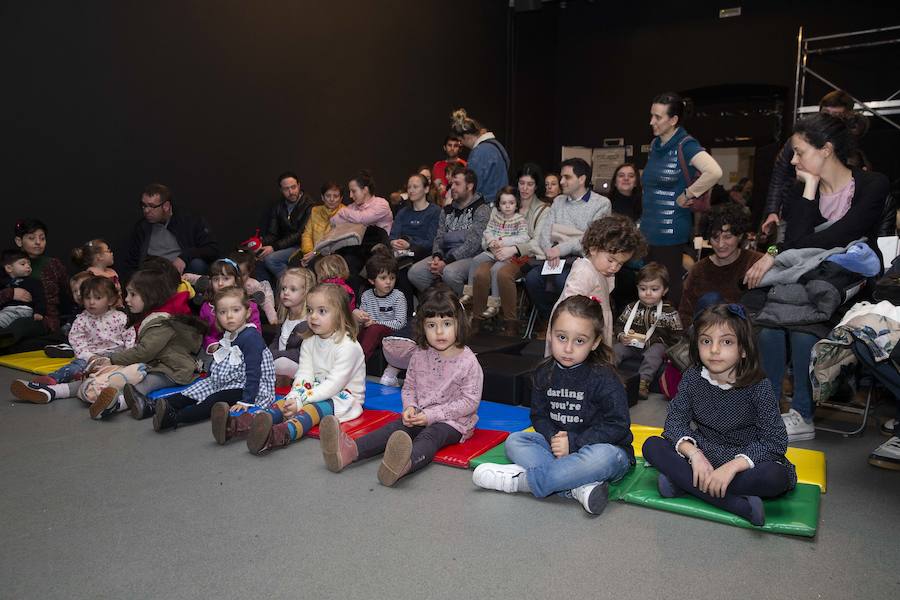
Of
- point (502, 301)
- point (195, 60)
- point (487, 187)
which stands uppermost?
point (195, 60)

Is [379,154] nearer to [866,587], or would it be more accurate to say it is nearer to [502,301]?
[502,301]

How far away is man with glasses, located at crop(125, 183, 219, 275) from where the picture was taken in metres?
6.45

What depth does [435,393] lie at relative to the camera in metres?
3.51

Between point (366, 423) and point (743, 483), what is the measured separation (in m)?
1.96

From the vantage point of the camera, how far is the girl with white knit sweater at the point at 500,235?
234 inches

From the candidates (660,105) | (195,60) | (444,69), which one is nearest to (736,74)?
(444,69)

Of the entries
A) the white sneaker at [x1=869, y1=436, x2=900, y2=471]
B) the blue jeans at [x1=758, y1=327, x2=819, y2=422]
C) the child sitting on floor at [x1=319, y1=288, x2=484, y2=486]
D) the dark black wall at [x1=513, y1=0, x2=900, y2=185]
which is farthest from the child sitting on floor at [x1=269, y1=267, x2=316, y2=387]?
the dark black wall at [x1=513, y1=0, x2=900, y2=185]

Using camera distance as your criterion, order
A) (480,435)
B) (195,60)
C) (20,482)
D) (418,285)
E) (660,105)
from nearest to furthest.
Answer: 1. (20,482)
2. (480,435)
3. (660,105)
4. (418,285)
5. (195,60)

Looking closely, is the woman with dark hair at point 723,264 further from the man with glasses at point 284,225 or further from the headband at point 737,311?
the man with glasses at point 284,225

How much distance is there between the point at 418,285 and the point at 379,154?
3397mm

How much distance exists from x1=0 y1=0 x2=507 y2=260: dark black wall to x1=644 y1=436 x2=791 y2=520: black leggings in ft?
18.8

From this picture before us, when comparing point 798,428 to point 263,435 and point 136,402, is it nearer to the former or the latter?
point 263,435

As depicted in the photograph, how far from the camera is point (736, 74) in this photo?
1041 centimetres

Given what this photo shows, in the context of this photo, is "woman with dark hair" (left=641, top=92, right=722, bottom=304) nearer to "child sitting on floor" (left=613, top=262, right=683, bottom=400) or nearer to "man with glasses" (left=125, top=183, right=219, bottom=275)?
"child sitting on floor" (left=613, top=262, right=683, bottom=400)
